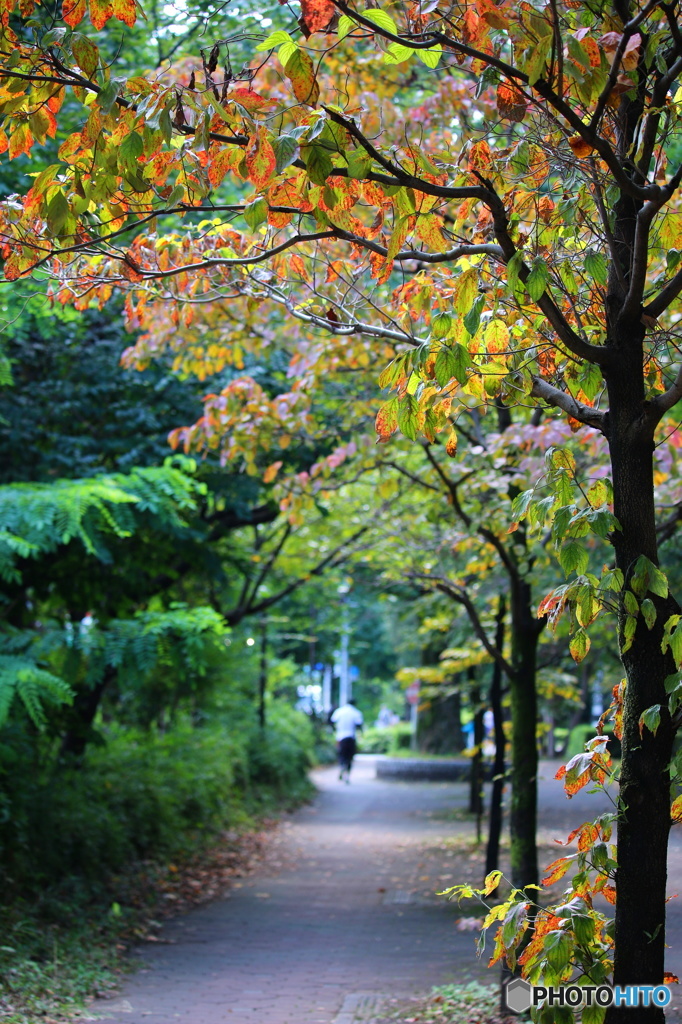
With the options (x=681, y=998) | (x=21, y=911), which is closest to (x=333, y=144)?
(x=681, y=998)

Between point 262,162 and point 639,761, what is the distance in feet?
8.36

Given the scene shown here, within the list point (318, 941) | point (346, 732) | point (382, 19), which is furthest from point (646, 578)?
point (346, 732)

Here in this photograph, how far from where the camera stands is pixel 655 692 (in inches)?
139

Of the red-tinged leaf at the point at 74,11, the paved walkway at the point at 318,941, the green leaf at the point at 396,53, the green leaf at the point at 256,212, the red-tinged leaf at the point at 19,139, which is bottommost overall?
the paved walkway at the point at 318,941

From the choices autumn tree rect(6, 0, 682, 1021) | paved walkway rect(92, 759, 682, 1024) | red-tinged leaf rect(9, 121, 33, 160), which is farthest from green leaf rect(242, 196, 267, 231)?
paved walkway rect(92, 759, 682, 1024)

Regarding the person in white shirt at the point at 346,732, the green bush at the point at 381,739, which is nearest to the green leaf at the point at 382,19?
the person in white shirt at the point at 346,732

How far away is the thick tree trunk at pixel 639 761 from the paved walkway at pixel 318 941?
1348mm

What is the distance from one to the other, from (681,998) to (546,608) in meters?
→ 2.43

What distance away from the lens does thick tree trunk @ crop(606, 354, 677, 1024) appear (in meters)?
3.41

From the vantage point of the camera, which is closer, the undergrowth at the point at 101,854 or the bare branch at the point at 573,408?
the bare branch at the point at 573,408

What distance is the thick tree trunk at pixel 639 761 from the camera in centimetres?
341

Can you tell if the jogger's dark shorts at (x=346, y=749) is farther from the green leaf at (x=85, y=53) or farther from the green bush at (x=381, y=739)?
the green leaf at (x=85, y=53)

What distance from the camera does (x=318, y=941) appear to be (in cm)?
911

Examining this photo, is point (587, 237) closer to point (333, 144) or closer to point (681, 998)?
point (333, 144)
